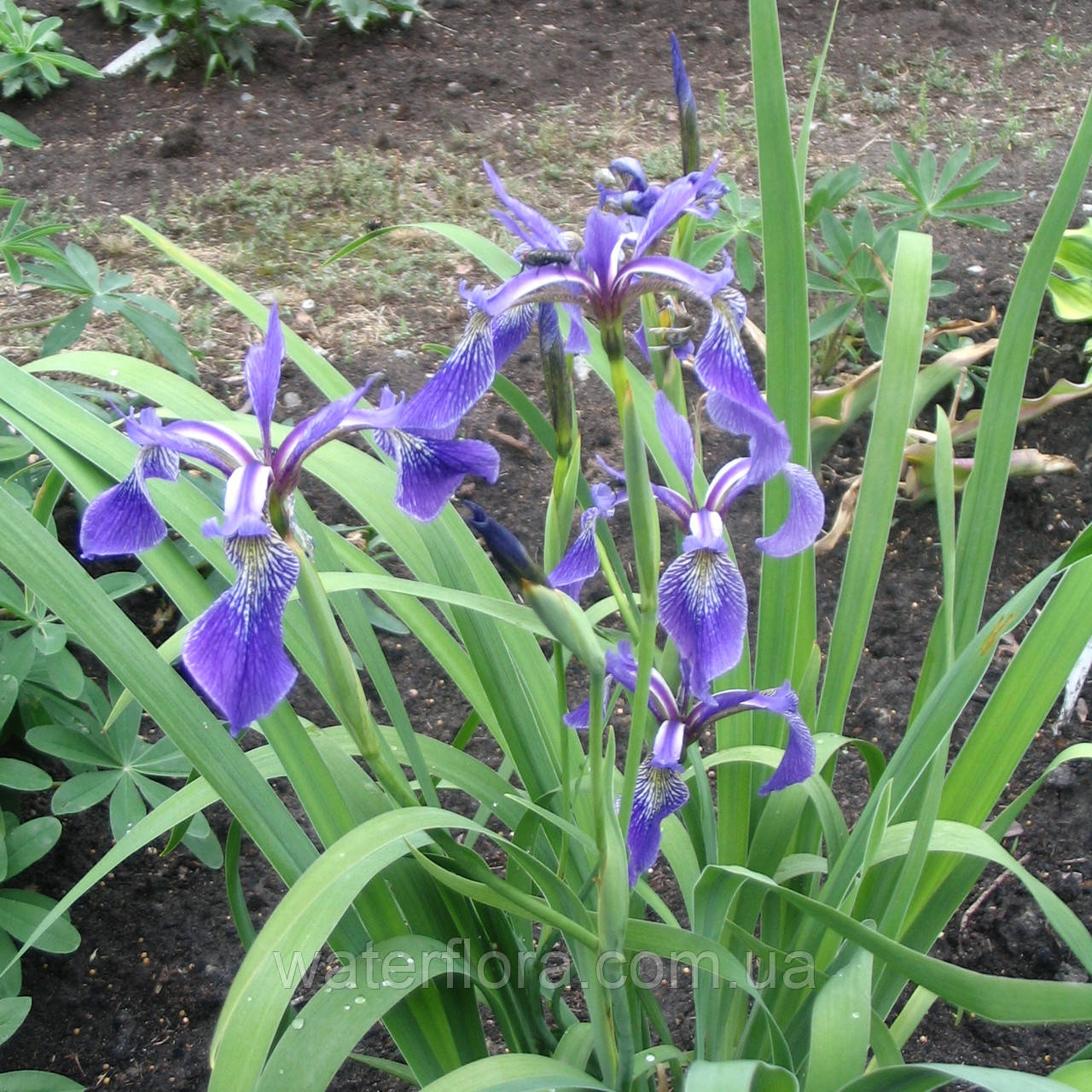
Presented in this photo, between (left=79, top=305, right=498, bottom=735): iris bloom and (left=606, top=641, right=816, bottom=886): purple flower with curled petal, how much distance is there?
11.2 inches

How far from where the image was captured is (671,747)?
3.28 ft

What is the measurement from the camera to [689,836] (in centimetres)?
127

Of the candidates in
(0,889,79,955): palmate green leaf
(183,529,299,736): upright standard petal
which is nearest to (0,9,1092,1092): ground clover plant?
(183,529,299,736): upright standard petal

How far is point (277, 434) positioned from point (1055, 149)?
288 centimetres

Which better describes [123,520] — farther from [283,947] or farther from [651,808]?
[651,808]

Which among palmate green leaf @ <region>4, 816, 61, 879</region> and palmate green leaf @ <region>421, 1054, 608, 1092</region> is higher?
palmate green leaf @ <region>421, 1054, 608, 1092</region>

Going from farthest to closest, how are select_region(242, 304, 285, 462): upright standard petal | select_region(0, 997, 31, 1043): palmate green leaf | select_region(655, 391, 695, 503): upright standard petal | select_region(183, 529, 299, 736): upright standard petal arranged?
select_region(0, 997, 31, 1043): palmate green leaf → select_region(655, 391, 695, 503): upright standard petal → select_region(242, 304, 285, 462): upright standard petal → select_region(183, 529, 299, 736): upright standard petal

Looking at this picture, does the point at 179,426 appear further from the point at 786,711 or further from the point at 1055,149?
the point at 1055,149

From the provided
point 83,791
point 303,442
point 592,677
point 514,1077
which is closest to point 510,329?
point 303,442

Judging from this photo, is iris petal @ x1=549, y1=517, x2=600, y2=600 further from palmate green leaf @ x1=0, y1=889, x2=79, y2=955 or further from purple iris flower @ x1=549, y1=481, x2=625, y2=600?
palmate green leaf @ x1=0, y1=889, x2=79, y2=955

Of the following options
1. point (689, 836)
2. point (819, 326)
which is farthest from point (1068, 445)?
point (689, 836)

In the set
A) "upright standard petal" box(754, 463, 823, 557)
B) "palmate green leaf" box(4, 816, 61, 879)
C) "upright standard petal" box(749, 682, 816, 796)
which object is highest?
"upright standard petal" box(754, 463, 823, 557)

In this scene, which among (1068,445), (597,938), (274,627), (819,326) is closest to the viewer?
(274,627)

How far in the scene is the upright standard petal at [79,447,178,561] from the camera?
2.82 ft
